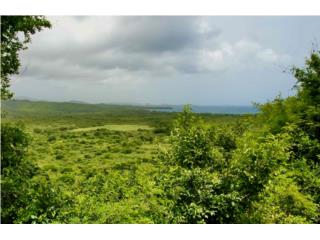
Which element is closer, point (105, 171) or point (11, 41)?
point (11, 41)

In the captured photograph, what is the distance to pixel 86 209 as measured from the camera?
1145 cm

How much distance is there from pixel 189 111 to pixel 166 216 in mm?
3815

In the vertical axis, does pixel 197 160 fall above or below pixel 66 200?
above

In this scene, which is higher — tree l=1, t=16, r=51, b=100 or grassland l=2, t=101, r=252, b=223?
tree l=1, t=16, r=51, b=100

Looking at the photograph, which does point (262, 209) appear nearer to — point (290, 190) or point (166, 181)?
point (290, 190)

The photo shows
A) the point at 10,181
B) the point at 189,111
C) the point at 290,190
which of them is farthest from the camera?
the point at 189,111

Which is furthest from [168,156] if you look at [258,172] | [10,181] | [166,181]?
[10,181]

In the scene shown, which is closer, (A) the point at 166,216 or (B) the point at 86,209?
(A) the point at 166,216

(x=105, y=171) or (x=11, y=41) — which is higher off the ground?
(x=11, y=41)

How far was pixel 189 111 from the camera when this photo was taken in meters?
13.1

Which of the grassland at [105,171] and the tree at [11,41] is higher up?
the tree at [11,41]
